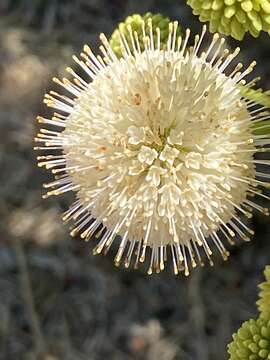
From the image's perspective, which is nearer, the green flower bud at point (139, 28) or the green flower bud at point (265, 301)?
the green flower bud at point (265, 301)

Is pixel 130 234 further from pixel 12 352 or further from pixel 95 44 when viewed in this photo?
pixel 95 44

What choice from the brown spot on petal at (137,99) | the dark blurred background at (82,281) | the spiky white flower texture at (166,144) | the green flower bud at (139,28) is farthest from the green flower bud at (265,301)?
the dark blurred background at (82,281)

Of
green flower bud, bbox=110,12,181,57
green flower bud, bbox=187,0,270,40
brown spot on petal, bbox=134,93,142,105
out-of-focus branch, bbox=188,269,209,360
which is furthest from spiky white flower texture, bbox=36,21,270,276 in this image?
out-of-focus branch, bbox=188,269,209,360

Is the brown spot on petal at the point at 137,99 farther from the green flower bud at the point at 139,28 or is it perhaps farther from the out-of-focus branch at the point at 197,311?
the out-of-focus branch at the point at 197,311

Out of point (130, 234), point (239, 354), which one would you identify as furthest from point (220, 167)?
point (239, 354)

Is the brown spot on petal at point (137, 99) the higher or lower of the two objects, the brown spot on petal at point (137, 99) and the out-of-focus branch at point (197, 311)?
the higher

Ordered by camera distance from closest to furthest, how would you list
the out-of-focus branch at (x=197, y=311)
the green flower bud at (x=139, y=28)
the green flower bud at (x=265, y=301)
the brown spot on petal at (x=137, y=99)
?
the brown spot on petal at (x=137, y=99), the green flower bud at (x=265, y=301), the green flower bud at (x=139, y=28), the out-of-focus branch at (x=197, y=311)
